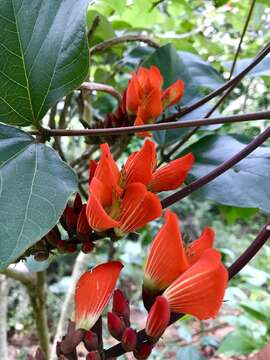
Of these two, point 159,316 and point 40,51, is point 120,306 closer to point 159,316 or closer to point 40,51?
point 159,316

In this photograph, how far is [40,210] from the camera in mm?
313

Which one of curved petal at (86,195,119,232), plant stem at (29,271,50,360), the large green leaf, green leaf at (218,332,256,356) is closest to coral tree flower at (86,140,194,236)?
curved petal at (86,195,119,232)

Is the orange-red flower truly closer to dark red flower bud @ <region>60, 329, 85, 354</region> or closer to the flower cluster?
the flower cluster

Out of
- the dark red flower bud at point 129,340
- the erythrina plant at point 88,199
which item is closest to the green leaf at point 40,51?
the erythrina plant at point 88,199

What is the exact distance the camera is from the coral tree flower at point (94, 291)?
12.7 inches

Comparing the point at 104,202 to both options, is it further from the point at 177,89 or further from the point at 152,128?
the point at 177,89

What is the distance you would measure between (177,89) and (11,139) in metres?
0.24

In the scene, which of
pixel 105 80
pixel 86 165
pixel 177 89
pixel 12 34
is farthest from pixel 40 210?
pixel 105 80

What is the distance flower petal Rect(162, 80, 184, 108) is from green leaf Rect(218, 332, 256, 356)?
886 mm

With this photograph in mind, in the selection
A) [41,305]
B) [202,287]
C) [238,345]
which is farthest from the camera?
[238,345]

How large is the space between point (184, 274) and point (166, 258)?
2 centimetres

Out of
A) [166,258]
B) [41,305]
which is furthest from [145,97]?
[41,305]

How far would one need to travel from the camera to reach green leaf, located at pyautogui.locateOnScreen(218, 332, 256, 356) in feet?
4.08

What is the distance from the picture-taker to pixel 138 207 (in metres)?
0.34
